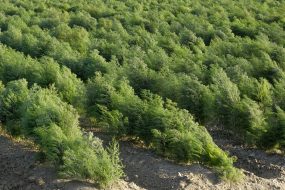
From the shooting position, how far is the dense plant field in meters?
8.25

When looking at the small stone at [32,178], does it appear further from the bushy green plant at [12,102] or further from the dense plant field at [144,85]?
the bushy green plant at [12,102]

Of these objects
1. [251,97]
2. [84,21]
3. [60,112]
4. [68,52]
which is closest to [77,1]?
[84,21]

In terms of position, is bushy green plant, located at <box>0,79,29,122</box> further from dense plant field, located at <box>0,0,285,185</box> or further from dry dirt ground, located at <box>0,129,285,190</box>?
dry dirt ground, located at <box>0,129,285,190</box>

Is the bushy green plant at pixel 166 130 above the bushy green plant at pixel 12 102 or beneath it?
above

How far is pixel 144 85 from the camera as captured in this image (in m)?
11.6

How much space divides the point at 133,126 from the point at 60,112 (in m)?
1.55

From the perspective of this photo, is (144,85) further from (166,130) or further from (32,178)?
(32,178)

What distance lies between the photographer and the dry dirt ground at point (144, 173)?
7.54 m

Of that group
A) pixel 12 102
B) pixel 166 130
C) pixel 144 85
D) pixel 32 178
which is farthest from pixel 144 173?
pixel 144 85

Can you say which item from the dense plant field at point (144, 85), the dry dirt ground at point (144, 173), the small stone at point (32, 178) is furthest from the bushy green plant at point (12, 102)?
the small stone at point (32, 178)

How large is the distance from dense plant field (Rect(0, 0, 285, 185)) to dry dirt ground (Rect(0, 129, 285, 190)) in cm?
21

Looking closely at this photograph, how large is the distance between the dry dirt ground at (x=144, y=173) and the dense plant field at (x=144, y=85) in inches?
8.2

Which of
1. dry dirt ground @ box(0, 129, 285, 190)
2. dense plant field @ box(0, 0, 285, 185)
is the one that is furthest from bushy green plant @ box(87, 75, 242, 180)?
dry dirt ground @ box(0, 129, 285, 190)

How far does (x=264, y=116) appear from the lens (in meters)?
9.95
